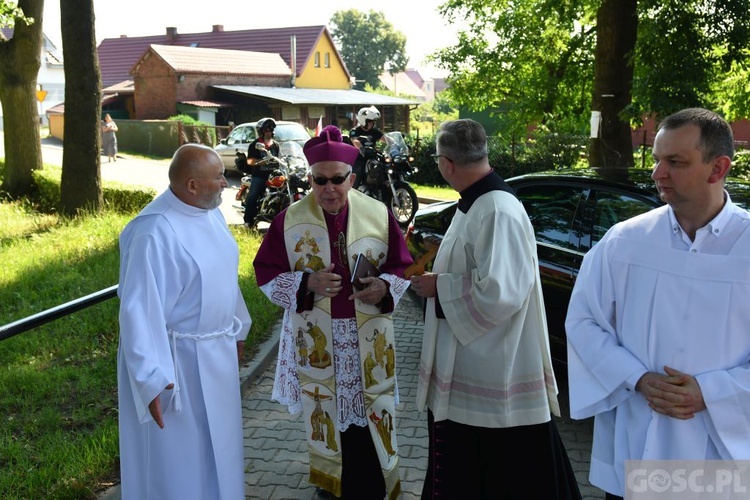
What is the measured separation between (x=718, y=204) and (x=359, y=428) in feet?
7.26

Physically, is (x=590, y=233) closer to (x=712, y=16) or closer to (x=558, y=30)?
(x=712, y=16)

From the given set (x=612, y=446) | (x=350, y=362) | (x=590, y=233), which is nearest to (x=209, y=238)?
(x=350, y=362)

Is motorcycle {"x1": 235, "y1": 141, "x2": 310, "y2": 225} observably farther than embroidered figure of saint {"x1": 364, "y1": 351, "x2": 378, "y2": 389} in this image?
Yes

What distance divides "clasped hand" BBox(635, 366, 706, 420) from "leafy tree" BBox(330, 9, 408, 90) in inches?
3320

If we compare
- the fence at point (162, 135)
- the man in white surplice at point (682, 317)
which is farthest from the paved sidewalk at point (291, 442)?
the fence at point (162, 135)

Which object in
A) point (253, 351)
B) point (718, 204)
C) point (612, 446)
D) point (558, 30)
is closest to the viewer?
point (718, 204)

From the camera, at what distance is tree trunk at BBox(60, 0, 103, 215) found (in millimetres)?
11516

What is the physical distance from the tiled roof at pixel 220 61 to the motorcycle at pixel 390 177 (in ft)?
91.0

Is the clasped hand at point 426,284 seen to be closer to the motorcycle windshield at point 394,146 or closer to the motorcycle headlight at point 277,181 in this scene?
the motorcycle headlight at point 277,181

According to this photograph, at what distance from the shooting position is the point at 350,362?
3779mm

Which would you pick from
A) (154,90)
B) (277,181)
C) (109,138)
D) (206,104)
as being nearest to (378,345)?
(277,181)

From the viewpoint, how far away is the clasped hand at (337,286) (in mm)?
3543

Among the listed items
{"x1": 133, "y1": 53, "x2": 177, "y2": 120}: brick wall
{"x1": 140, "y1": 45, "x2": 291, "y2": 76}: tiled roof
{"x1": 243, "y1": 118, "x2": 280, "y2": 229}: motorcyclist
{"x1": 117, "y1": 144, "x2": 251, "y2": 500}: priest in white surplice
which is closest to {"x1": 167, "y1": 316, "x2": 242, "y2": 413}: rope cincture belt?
{"x1": 117, "y1": 144, "x2": 251, "y2": 500}: priest in white surplice

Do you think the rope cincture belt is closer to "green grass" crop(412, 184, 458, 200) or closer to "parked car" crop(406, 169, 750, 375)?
"parked car" crop(406, 169, 750, 375)
